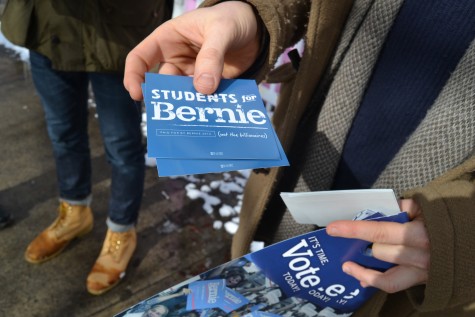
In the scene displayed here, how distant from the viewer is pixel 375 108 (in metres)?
0.95

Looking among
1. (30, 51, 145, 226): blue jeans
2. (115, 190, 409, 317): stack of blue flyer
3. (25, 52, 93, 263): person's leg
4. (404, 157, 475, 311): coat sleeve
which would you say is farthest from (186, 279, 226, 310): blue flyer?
(25, 52, 93, 263): person's leg

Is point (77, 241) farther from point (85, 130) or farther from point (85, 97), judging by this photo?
point (85, 97)

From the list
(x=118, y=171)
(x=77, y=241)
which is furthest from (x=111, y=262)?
(x=118, y=171)

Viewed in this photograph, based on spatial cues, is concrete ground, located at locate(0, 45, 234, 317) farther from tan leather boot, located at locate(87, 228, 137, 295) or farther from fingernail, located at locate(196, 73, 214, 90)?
fingernail, located at locate(196, 73, 214, 90)

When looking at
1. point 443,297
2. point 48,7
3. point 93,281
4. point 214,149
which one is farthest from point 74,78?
point 443,297

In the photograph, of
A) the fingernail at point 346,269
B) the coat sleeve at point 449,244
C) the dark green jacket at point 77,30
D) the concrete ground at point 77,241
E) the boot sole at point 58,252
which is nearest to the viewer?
the coat sleeve at point 449,244

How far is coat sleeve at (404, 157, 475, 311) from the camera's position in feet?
2.06

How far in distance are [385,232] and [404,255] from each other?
57mm

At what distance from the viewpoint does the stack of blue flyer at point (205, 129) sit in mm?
657

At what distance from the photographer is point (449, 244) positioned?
63 centimetres

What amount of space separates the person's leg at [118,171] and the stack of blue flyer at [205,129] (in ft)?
2.52

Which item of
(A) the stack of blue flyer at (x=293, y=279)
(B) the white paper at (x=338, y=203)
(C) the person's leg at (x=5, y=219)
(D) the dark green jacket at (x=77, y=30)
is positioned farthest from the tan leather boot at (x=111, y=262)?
(B) the white paper at (x=338, y=203)

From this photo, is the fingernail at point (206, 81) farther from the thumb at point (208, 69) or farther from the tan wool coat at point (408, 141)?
the tan wool coat at point (408, 141)

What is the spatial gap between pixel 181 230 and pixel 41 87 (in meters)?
1.06
